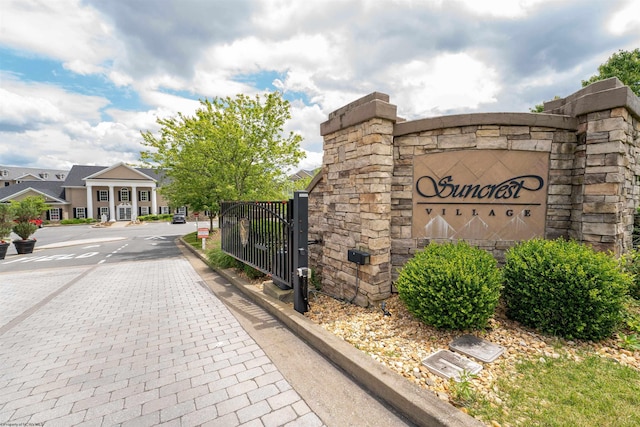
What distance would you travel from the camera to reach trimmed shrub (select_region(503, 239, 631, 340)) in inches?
134

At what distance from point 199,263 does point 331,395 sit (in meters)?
8.65

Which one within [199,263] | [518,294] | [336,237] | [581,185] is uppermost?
[581,185]

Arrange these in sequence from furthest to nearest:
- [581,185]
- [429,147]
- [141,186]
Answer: [141,186] → [429,147] → [581,185]

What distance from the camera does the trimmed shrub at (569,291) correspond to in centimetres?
339

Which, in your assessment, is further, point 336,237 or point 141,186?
point 141,186

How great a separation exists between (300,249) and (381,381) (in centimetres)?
244

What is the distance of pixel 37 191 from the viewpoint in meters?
39.7

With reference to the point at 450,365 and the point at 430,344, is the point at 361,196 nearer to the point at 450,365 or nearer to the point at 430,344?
the point at 430,344

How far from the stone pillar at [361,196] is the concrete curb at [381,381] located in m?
1.19

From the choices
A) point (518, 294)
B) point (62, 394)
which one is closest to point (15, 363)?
point (62, 394)

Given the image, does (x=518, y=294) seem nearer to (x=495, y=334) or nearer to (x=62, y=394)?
(x=495, y=334)

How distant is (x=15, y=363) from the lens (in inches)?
141

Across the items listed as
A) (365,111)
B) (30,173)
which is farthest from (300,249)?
(30,173)

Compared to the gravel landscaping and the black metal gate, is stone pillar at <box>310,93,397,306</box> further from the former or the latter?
the black metal gate
